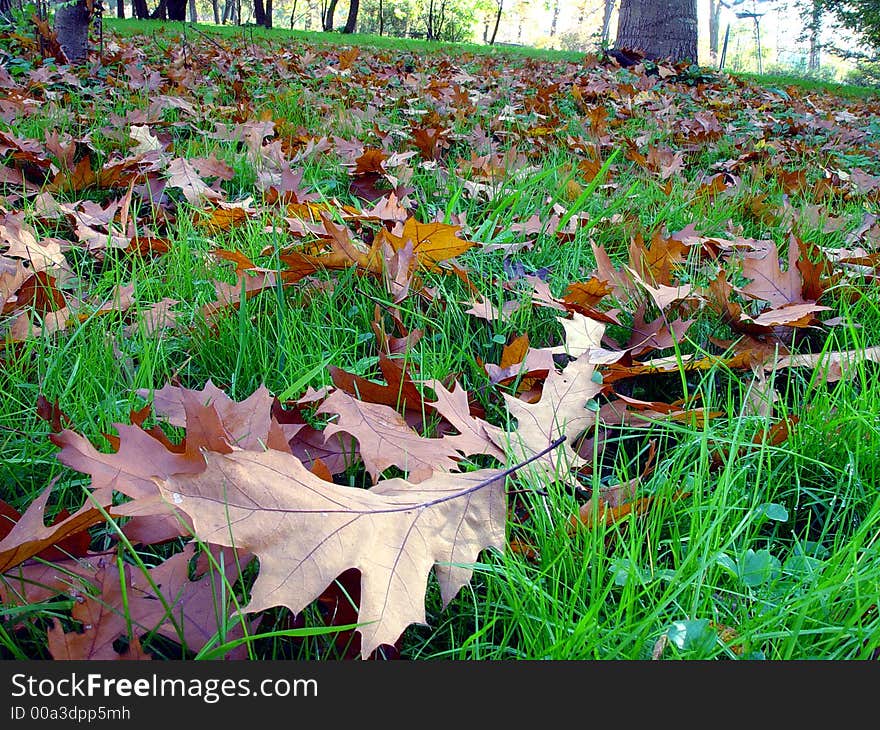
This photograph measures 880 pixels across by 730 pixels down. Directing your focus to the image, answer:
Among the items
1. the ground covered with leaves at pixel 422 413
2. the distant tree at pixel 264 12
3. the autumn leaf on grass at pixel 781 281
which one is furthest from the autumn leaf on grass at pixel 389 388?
the distant tree at pixel 264 12

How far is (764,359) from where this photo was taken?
1.40 metres

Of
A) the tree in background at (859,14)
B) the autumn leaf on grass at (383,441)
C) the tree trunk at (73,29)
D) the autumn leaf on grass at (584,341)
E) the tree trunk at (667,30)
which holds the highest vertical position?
the tree in background at (859,14)

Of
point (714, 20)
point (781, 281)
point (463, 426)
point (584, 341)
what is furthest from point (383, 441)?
point (714, 20)

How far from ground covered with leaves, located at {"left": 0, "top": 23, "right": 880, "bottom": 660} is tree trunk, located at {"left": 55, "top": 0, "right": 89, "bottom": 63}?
117 inches

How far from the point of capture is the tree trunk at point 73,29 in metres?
5.25

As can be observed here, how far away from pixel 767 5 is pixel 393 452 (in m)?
85.6

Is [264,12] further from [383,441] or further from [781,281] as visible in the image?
[383,441]

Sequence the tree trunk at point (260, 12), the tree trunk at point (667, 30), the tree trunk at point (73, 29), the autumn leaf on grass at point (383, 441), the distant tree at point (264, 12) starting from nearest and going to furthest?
1. the autumn leaf on grass at point (383, 441)
2. the tree trunk at point (73, 29)
3. the tree trunk at point (667, 30)
4. the distant tree at point (264, 12)
5. the tree trunk at point (260, 12)

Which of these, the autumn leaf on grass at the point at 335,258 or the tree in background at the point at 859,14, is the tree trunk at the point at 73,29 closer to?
the autumn leaf on grass at the point at 335,258

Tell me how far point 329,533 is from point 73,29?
239 inches

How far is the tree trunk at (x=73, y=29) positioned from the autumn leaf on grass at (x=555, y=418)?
5.66m

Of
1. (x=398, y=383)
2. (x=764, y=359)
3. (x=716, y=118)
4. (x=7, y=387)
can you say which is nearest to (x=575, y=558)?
(x=398, y=383)

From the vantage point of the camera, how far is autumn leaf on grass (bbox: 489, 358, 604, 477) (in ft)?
3.53

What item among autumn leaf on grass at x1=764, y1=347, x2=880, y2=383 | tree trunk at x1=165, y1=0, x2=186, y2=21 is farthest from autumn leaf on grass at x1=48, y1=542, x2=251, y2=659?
tree trunk at x1=165, y1=0, x2=186, y2=21
